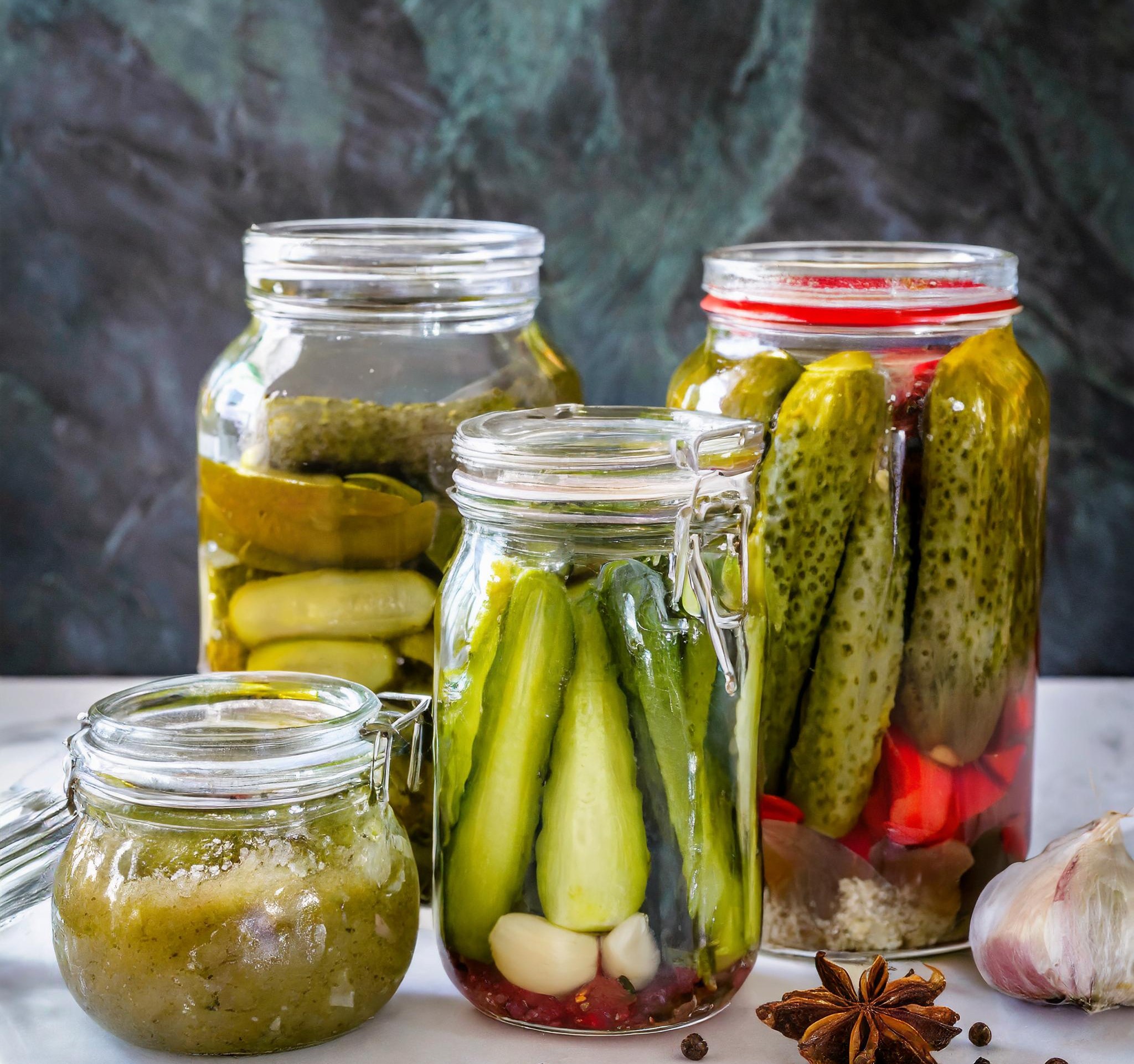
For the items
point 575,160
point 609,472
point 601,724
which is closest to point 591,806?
point 601,724

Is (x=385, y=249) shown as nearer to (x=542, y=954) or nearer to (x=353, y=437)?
(x=353, y=437)

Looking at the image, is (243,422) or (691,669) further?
(243,422)

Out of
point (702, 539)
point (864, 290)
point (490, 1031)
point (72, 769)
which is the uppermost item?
point (864, 290)

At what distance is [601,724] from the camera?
66 cm

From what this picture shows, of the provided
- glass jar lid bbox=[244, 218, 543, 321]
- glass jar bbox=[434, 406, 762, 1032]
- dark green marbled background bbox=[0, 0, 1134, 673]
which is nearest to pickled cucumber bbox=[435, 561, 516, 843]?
glass jar bbox=[434, 406, 762, 1032]

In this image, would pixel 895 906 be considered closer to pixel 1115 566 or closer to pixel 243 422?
pixel 243 422

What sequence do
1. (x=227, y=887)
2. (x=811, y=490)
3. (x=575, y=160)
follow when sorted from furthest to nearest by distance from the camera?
(x=575, y=160), (x=811, y=490), (x=227, y=887)

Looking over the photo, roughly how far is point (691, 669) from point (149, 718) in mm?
265

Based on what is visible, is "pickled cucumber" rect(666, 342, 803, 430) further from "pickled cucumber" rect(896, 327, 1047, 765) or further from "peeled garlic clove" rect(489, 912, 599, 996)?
"peeled garlic clove" rect(489, 912, 599, 996)

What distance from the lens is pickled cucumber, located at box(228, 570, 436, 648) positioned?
798 millimetres

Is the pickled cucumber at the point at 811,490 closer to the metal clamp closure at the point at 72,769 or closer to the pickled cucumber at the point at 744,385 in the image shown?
the pickled cucumber at the point at 744,385

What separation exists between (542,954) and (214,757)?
17 cm

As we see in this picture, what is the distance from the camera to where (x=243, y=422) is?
32.4 inches

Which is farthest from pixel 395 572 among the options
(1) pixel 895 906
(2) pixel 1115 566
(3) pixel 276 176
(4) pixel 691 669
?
(2) pixel 1115 566
